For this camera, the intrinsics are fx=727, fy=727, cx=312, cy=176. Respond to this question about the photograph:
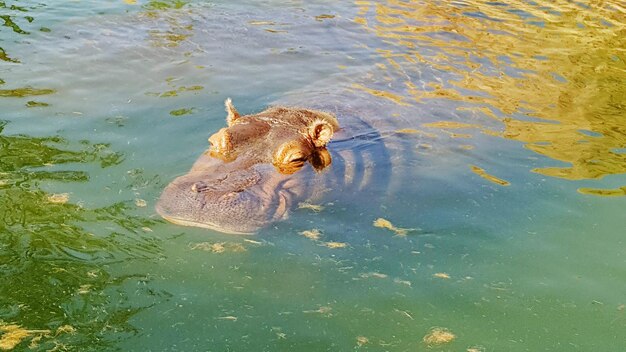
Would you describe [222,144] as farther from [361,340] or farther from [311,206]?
[361,340]

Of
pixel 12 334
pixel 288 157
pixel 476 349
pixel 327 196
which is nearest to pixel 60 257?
pixel 12 334

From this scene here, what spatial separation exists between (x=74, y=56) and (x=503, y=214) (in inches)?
244

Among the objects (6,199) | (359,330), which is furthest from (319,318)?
(6,199)

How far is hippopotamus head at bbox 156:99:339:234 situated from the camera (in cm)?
520

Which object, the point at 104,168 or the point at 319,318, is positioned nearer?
the point at 319,318

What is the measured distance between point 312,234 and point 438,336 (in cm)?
138

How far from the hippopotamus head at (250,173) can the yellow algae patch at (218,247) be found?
0.35 ft

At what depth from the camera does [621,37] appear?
476 inches

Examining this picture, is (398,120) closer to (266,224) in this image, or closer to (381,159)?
(381,159)

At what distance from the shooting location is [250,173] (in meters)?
5.73

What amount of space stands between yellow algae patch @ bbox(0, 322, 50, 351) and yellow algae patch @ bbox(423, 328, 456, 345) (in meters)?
2.23

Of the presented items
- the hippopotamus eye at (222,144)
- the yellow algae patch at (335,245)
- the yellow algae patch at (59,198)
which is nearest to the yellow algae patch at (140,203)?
the yellow algae patch at (59,198)

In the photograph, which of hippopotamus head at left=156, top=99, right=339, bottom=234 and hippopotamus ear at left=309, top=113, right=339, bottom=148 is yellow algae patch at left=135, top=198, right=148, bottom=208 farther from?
hippopotamus ear at left=309, top=113, right=339, bottom=148

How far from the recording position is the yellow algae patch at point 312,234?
542 centimetres
